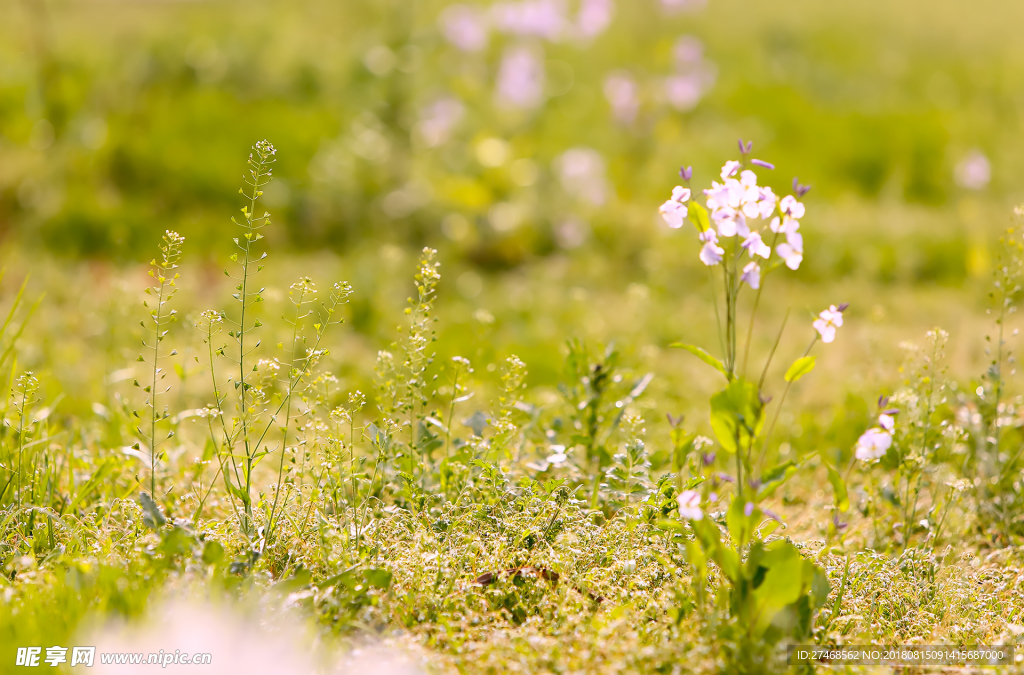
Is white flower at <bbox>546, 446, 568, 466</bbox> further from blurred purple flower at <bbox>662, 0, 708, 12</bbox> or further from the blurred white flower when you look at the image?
the blurred white flower

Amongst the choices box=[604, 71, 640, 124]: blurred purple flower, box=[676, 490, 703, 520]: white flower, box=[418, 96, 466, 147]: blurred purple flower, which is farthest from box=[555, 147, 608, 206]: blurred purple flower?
box=[676, 490, 703, 520]: white flower

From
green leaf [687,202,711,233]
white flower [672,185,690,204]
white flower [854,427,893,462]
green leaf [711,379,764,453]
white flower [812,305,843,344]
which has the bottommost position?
white flower [854,427,893,462]

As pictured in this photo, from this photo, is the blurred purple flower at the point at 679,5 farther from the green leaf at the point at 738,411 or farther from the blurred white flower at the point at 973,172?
the green leaf at the point at 738,411

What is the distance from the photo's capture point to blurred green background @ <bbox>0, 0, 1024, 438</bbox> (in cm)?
464

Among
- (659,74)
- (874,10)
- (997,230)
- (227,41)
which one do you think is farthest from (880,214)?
(874,10)

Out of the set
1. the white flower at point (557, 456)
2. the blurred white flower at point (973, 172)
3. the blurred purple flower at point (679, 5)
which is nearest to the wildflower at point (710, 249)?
the white flower at point (557, 456)

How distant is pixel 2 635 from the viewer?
165 centimetres

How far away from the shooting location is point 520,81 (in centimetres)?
668

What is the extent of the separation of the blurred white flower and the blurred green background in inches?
1.5

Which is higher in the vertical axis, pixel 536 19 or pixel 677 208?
pixel 536 19

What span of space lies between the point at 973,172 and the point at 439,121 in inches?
170

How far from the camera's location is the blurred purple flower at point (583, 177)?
6.33 m

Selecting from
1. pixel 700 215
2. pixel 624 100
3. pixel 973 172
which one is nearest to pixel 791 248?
pixel 700 215

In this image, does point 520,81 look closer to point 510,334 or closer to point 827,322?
point 510,334
